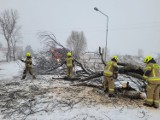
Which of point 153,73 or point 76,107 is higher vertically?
point 153,73

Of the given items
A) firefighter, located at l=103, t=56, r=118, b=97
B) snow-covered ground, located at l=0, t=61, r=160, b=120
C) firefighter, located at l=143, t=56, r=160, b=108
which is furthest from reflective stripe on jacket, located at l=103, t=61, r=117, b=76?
firefighter, located at l=143, t=56, r=160, b=108

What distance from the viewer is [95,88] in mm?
9266

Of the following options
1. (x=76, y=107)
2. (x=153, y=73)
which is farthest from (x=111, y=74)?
(x=76, y=107)

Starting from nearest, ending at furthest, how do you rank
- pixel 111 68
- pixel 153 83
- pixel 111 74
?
pixel 153 83, pixel 111 74, pixel 111 68

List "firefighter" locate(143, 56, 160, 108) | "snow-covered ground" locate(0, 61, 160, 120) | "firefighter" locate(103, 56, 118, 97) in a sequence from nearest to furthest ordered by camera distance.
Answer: "snow-covered ground" locate(0, 61, 160, 120), "firefighter" locate(143, 56, 160, 108), "firefighter" locate(103, 56, 118, 97)

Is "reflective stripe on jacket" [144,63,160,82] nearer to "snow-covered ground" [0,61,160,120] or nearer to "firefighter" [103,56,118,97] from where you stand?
"snow-covered ground" [0,61,160,120]

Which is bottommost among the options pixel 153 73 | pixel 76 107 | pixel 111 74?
pixel 76 107

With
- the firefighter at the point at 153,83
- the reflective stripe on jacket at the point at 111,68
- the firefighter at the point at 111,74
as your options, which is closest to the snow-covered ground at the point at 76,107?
the firefighter at the point at 153,83

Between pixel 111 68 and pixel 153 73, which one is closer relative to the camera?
pixel 153 73

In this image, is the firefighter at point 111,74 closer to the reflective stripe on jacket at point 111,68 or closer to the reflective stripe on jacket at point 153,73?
the reflective stripe on jacket at point 111,68

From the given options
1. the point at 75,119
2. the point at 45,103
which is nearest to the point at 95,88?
the point at 45,103

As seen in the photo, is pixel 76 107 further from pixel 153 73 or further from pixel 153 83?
pixel 153 73

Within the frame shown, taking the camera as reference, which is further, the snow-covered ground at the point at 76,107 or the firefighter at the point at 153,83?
the firefighter at the point at 153,83

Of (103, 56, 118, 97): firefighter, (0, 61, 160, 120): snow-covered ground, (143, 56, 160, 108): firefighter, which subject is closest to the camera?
(0, 61, 160, 120): snow-covered ground
